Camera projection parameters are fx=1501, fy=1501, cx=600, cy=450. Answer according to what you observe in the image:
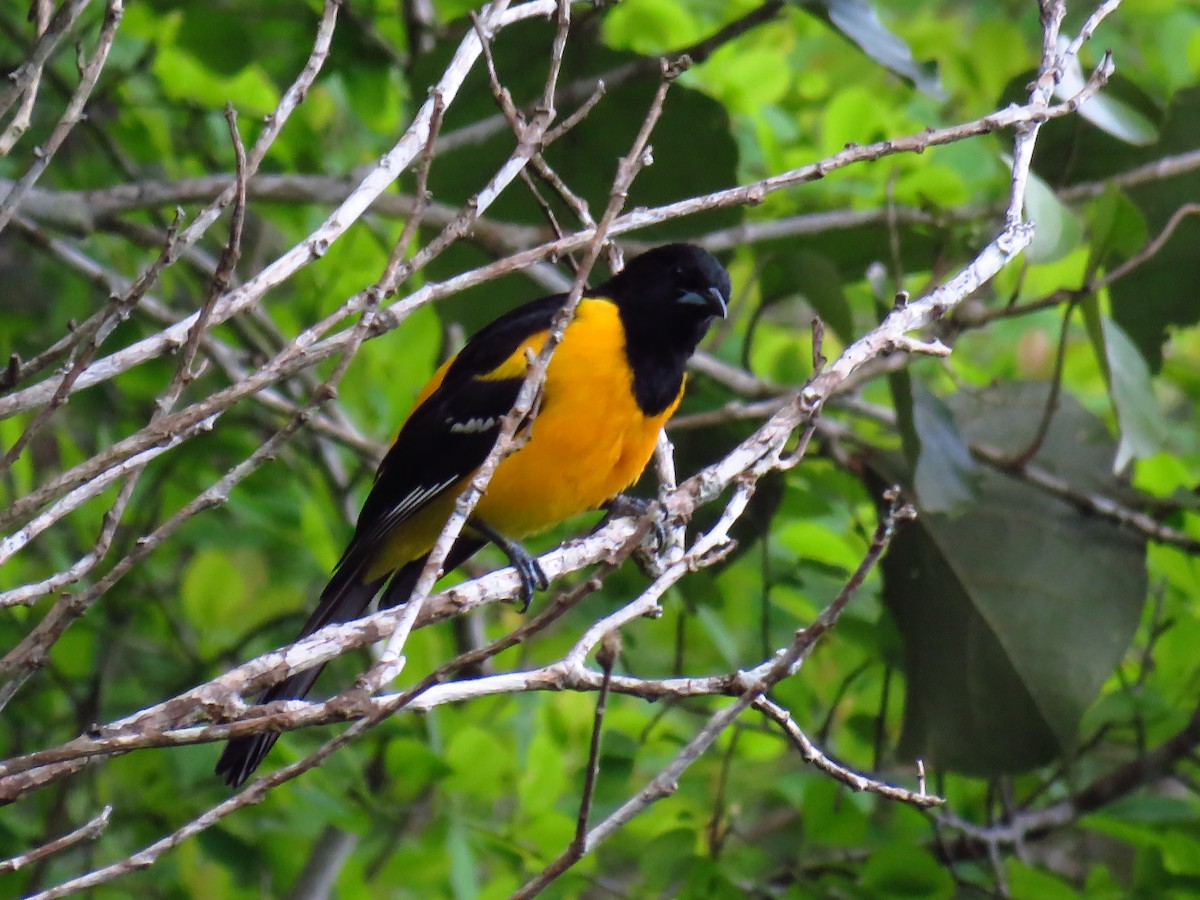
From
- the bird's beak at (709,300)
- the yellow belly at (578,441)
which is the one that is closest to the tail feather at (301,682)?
the yellow belly at (578,441)

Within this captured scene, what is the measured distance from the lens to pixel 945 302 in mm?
2666

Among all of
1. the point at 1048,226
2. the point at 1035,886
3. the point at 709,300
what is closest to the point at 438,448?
the point at 709,300

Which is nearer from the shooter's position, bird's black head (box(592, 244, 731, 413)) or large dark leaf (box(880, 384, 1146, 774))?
bird's black head (box(592, 244, 731, 413))

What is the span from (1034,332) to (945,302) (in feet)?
12.6

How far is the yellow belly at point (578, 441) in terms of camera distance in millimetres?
3775

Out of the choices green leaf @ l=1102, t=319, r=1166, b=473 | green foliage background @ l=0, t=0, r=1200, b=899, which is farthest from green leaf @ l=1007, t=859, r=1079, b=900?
green leaf @ l=1102, t=319, r=1166, b=473

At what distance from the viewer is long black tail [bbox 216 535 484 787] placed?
342 cm

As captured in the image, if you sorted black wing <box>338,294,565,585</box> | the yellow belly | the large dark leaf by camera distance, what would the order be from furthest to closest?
the large dark leaf → black wing <box>338,294,565,585</box> → the yellow belly

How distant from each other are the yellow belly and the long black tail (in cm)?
34

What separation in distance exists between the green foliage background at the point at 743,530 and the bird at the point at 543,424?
0.29 meters

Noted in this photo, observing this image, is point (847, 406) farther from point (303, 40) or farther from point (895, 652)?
point (303, 40)

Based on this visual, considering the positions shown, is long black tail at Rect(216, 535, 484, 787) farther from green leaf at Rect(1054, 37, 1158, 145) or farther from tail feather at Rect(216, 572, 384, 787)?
green leaf at Rect(1054, 37, 1158, 145)

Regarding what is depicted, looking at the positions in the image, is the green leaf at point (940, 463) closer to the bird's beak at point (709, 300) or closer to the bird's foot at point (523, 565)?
the bird's beak at point (709, 300)

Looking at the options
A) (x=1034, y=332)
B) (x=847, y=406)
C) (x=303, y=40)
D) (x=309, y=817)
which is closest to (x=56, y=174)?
(x=303, y=40)
